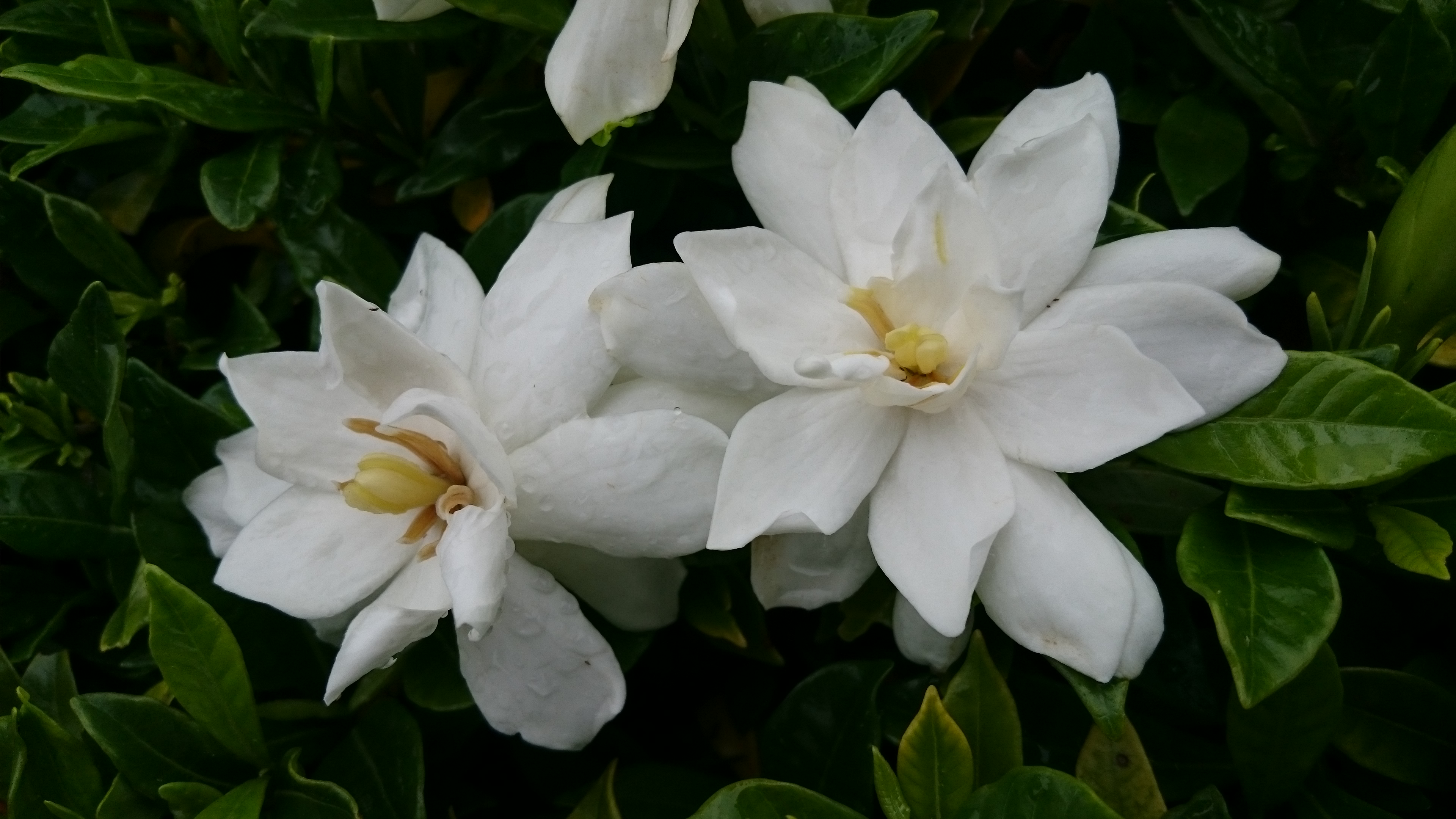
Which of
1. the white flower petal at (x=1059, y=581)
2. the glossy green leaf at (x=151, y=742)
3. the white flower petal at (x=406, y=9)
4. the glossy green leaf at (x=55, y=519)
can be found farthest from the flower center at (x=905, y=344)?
the glossy green leaf at (x=55, y=519)

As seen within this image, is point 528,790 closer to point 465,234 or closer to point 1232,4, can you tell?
point 465,234

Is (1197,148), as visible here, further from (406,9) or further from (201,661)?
(201,661)

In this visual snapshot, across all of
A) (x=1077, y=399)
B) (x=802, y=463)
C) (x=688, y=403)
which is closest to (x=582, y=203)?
(x=688, y=403)

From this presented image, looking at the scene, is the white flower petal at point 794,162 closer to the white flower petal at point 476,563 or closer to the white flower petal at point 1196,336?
the white flower petal at point 1196,336

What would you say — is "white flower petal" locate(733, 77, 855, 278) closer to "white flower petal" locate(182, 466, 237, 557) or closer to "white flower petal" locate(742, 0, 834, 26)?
"white flower petal" locate(742, 0, 834, 26)

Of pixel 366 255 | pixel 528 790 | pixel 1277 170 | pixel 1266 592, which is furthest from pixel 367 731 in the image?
pixel 1277 170

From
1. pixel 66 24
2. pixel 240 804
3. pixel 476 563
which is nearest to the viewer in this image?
pixel 476 563
